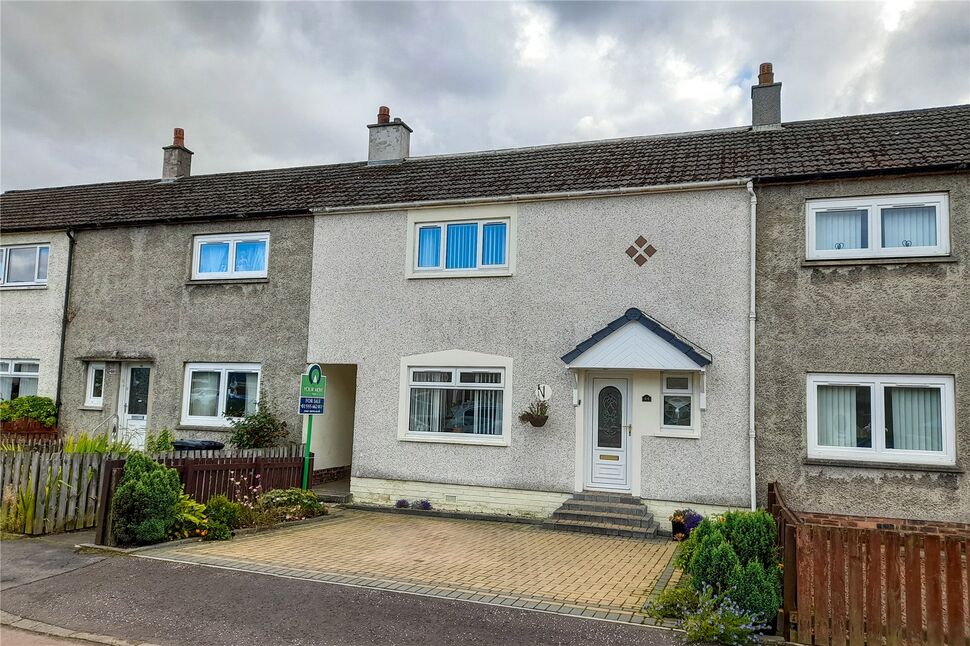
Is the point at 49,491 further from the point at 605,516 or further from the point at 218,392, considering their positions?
the point at 605,516

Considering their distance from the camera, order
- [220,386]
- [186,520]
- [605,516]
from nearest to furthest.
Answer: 1. [186,520]
2. [605,516]
3. [220,386]

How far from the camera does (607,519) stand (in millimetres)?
11711

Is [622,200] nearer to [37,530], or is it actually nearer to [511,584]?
[511,584]

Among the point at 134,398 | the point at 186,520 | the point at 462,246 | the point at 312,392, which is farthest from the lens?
the point at 134,398

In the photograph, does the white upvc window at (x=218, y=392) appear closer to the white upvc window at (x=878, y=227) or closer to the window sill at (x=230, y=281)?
the window sill at (x=230, y=281)

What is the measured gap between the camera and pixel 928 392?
10883 mm

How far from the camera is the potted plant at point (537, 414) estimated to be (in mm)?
12508

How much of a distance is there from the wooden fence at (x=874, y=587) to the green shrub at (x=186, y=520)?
7803mm

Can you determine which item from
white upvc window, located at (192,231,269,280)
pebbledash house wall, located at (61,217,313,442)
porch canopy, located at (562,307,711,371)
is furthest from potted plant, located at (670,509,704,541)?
white upvc window, located at (192,231,269,280)

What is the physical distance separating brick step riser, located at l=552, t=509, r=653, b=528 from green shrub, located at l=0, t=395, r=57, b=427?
12309 mm

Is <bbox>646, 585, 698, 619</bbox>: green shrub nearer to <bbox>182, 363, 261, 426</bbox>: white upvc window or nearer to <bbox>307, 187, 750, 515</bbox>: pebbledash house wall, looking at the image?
<bbox>307, 187, 750, 515</bbox>: pebbledash house wall

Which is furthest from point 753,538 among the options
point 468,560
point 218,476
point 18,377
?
point 18,377

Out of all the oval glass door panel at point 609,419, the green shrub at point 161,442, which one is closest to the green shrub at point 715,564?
the oval glass door panel at point 609,419

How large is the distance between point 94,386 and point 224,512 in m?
8.51
